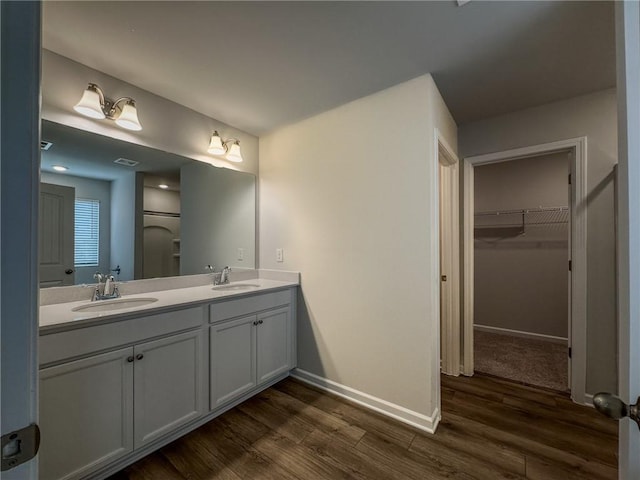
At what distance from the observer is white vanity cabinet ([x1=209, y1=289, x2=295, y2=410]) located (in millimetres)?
1875

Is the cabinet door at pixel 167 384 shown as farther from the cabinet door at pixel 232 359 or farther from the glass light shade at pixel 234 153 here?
the glass light shade at pixel 234 153

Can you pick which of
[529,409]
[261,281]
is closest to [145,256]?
[261,281]

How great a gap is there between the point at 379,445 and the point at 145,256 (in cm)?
209

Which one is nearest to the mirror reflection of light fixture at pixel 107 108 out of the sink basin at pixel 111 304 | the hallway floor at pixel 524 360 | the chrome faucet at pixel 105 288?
the chrome faucet at pixel 105 288

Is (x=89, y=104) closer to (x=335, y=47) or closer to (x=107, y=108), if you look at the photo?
(x=107, y=108)

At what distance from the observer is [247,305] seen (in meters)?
2.08

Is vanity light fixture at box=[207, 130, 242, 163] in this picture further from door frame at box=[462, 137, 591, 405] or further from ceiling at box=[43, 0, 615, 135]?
door frame at box=[462, 137, 591, 405]

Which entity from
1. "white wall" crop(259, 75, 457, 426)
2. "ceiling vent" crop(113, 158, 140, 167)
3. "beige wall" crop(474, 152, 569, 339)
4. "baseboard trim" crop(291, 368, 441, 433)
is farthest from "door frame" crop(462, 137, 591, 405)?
"ceiling vent" crop(113, 158, 140, 167)

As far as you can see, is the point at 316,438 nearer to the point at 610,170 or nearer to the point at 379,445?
the point at 379,445

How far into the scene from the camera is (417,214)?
72.7 inches

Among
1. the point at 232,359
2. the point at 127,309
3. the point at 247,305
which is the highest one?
the point at 127,309

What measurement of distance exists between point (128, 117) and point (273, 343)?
1.96 m

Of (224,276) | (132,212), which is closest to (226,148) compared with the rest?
(132,212)

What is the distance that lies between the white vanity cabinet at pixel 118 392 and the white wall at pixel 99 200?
658 millimetres
